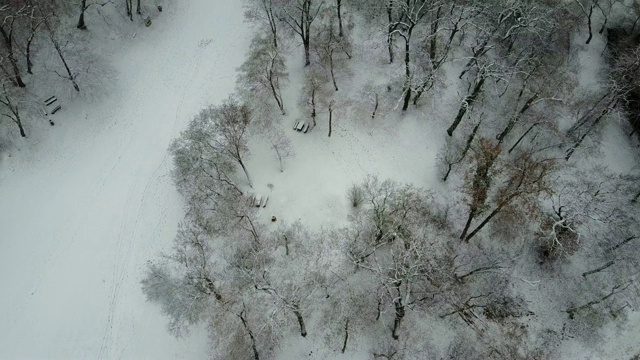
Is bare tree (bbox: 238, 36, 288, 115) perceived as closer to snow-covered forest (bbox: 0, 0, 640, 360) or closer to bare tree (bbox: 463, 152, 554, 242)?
snow-covered forest (bbox: 0, 0, 640, 360)

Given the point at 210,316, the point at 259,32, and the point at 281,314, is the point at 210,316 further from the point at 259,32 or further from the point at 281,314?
the point at 259,32

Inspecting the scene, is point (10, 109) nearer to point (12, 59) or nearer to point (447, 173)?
point (12, 59)

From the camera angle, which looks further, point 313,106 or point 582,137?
point 313,106

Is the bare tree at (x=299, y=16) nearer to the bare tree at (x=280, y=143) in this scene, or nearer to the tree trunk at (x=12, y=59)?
the bare tree at (x=280, y=143)

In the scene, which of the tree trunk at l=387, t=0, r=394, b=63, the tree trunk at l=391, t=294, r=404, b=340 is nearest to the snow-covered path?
the tree trunk at l=387, t=0, r=394, b=63

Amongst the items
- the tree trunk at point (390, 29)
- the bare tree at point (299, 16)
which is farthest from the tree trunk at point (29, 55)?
the tree trunk at point (390, 29)

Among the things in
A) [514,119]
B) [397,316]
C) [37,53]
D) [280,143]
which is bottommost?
[397,316]

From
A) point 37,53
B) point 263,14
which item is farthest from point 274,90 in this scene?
point 37,53
